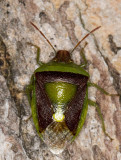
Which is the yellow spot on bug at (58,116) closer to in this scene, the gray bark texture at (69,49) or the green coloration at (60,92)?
the green coloration at (60,92)

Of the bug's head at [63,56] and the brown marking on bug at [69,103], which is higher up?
the bug's head at [63,56]

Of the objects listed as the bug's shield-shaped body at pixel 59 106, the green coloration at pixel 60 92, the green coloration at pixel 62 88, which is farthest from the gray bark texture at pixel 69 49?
the green coloration at pixel 60 92

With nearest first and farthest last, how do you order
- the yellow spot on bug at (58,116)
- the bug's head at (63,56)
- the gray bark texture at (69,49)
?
the yellow spot on bug at (58,116) → the gray bark texture at (69,49) → the bug's head at (63,56)

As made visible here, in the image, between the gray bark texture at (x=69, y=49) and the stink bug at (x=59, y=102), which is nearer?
the stink bug at (x=59, y=102)

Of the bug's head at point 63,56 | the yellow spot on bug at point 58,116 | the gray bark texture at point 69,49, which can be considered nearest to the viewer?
the yellow spot on bug at point 58,116

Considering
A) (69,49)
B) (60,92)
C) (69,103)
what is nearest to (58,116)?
(69,103)

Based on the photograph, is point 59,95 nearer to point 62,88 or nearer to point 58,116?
point 62,88

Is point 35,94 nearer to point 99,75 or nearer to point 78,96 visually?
point 78,96

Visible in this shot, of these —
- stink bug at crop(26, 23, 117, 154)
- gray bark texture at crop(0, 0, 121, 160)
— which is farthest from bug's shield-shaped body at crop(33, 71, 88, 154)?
gray bark texture at crop(0, 0, 121, 160)
